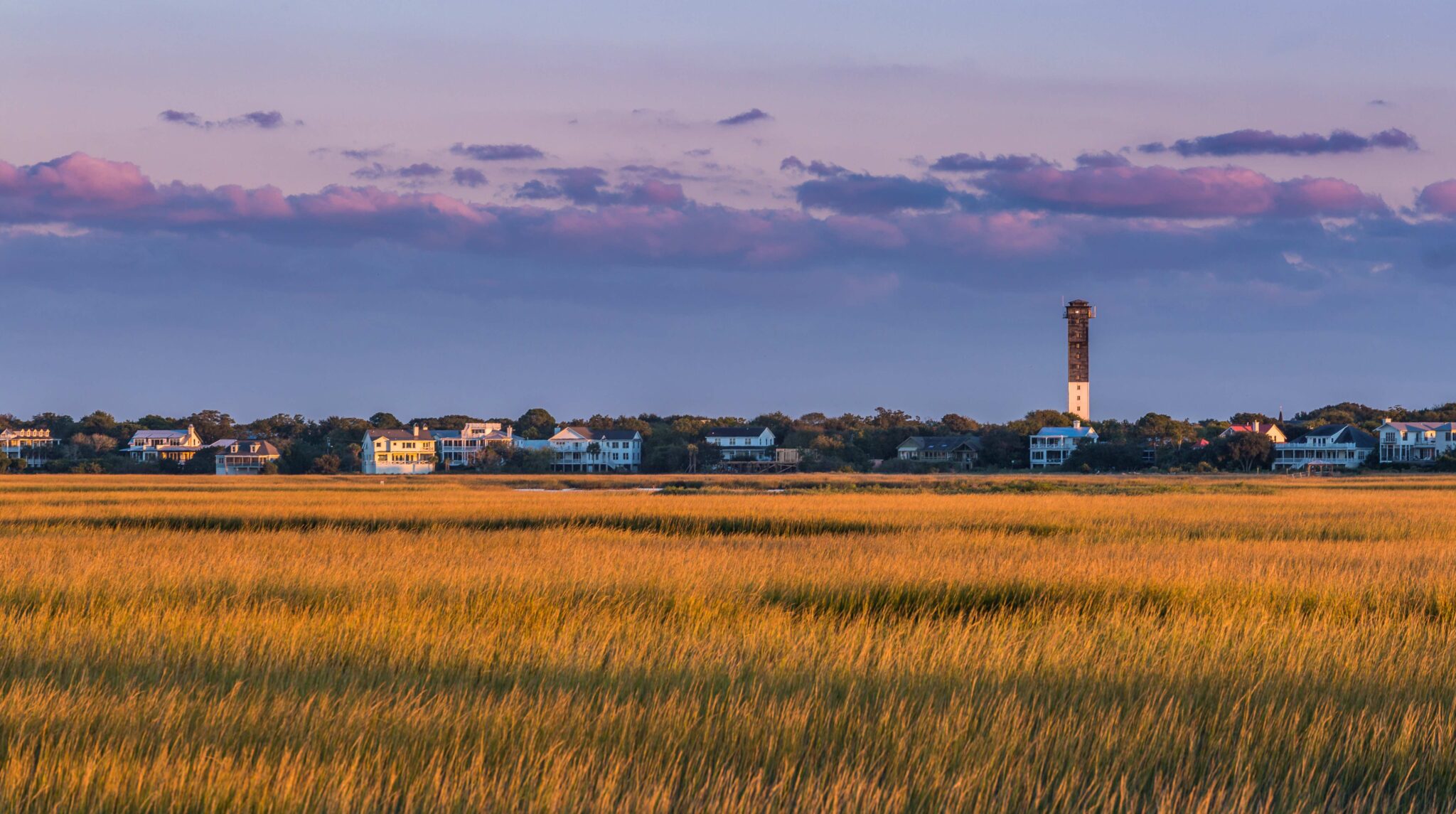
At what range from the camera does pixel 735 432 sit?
5743 inches

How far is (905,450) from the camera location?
5413 inches

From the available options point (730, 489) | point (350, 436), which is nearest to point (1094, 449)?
point (730, 489)

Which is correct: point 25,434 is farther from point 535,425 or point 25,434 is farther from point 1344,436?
point 1344,436

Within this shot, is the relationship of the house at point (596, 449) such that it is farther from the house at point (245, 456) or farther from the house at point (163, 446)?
the house at point (163, 446)

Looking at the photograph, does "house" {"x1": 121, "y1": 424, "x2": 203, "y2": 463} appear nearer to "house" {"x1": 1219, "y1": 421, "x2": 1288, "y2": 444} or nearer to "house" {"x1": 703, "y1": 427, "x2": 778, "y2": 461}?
"house" {"x1": 703, "y1": 427, "x2": 778, "y2": 461}

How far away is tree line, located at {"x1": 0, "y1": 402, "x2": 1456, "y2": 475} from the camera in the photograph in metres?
120

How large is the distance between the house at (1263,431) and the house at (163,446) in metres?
112

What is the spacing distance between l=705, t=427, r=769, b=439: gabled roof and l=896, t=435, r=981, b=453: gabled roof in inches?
692

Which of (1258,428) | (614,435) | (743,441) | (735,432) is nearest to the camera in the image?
(1258,428)

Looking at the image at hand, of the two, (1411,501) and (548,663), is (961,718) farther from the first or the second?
(1411,501)

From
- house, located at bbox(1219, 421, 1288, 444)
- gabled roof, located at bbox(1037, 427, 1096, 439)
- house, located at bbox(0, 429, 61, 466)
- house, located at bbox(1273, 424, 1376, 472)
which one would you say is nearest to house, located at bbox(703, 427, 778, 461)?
gabled roof, located at bbox(1037, 427, 1096, 439)

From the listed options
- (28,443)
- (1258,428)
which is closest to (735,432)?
(1258,428)

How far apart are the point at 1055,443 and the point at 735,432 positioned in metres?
36.3

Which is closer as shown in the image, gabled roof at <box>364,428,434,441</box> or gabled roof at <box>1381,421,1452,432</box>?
gabled roof at <box>1381,421,1452,432</box>
